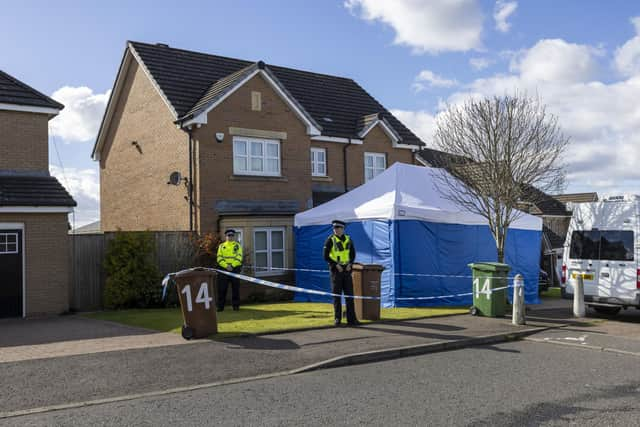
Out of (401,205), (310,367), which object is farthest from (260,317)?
(310,367)

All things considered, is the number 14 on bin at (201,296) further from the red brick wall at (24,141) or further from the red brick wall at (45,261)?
the red brick wall at (24,141)

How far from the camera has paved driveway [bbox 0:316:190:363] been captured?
943 centimetres

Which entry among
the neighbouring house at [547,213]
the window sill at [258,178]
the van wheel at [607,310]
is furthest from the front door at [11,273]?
the van wheel at [607,310]

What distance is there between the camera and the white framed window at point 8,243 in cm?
1416

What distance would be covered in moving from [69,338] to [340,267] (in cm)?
503

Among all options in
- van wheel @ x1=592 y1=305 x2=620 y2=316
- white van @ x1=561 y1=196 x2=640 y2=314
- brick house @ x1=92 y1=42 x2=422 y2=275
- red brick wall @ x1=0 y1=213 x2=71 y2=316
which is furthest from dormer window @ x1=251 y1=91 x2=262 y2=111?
van wheel @ x1=592 y1=305 x2=620 y2=316

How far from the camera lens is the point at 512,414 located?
6.12m

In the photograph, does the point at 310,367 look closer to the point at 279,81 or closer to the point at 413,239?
the point at 413,239

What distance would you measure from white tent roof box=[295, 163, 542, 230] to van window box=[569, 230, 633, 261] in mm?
2646

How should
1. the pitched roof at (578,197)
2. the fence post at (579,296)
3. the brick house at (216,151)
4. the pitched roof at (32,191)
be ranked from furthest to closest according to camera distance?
the pitched roof at (578,197) < the brick house at (216,151) < the pitched roof at (32,191) < the fence post at (579,296)

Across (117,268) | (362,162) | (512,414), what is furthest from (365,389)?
(362,162)

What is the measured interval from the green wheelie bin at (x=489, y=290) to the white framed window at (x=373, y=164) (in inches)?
425

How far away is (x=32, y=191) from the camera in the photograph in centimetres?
1454

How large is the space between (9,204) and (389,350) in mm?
9611
